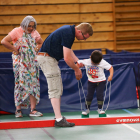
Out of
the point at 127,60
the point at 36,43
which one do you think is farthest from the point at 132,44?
the point at 36,43

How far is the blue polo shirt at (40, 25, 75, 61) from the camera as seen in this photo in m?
2.89

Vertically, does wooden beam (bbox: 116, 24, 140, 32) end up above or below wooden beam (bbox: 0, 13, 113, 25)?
below

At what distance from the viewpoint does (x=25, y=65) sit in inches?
148

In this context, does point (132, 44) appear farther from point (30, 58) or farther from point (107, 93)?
point (30, 58)

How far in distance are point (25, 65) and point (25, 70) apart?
0.07 meters

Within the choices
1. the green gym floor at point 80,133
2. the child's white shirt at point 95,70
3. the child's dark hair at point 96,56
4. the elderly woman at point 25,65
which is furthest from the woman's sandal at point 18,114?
the child's dark hair at point 96,56

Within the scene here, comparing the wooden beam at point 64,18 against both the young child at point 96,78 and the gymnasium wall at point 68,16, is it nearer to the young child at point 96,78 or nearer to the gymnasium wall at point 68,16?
the gymnasium wall at point 68,16

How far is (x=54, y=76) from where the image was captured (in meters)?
3.13

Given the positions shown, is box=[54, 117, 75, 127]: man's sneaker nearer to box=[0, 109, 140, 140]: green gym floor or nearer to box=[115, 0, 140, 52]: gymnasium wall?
box=[0, 109, 140, 140]: green gym floor

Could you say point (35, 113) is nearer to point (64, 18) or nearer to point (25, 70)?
point (25, 70)

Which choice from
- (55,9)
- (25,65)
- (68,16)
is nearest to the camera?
(25,65)

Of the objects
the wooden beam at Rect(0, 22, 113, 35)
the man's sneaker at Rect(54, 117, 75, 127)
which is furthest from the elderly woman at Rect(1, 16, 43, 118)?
the wooden beam at Rect(0, 22, 113, 35)

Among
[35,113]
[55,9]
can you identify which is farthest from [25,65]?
[55,9]

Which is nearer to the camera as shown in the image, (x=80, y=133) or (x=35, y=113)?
(x=80, y=133)
